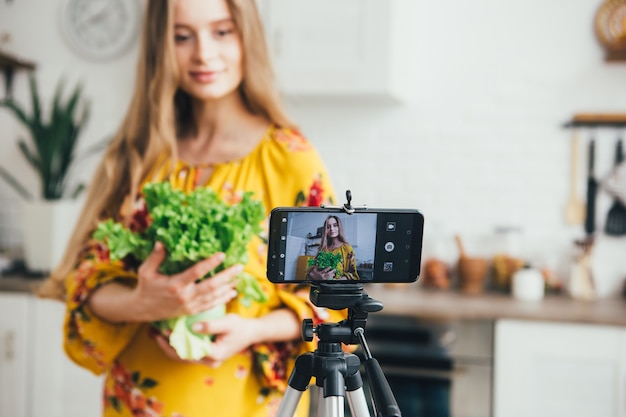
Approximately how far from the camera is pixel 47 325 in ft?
8.93

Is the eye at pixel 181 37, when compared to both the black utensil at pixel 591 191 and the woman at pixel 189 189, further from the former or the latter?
the black utensil at pixel 591 191

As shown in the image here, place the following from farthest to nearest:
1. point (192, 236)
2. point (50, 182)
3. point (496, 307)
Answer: point (50, 182)
point (496, 307)
point (192, 236)

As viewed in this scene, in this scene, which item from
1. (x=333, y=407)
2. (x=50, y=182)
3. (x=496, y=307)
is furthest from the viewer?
(x=50, y=182)

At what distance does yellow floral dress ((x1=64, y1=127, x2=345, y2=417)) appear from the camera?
1.16 m

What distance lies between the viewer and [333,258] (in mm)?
783

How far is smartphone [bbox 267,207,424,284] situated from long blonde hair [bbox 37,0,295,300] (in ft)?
1.80

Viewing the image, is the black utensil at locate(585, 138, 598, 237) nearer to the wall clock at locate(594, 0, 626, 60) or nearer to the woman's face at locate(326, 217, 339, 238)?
the wall clock at locate(594, 0, 626, 60)

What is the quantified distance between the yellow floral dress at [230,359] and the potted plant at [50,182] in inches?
67.8

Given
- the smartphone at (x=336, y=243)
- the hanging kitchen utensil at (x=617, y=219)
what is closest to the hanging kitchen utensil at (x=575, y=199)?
the hanging kitchen utensil at (x=617, y=219)

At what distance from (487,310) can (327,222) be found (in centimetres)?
168

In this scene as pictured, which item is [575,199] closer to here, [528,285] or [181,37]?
[528,285]

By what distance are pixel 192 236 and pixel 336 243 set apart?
301mm

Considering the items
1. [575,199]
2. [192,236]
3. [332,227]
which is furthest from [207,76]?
[575,199]

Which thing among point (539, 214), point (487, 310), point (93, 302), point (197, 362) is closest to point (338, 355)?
point (197, 362)
